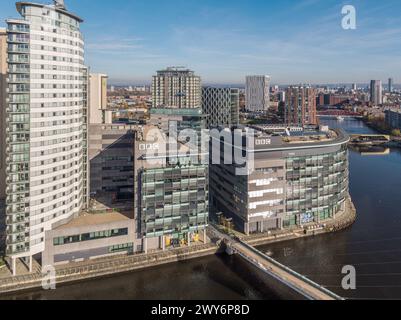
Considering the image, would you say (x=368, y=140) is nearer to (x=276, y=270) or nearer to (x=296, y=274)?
(x=276, y=270)

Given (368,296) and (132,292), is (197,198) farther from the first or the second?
(368,296)

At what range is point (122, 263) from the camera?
2427cm

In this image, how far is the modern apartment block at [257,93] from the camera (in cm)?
13927

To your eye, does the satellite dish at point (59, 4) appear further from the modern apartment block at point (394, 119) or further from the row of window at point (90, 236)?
the modern apartment block at point (394, 119)

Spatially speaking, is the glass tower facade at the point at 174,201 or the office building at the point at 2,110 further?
the office building at the point at 2,110

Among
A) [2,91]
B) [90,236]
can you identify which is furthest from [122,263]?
[2,91]

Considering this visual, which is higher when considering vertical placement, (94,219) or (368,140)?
(368,140)

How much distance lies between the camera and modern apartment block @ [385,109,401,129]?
3705 inches

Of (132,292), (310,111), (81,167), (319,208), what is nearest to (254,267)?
(132,292)

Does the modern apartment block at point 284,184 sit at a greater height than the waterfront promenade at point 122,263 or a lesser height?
greater

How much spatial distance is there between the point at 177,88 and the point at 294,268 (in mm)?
60481

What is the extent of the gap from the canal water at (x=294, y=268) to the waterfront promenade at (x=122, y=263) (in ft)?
1.64

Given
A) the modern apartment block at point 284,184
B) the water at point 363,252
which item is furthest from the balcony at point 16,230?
the water at point 363,252

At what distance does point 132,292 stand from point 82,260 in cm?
449
